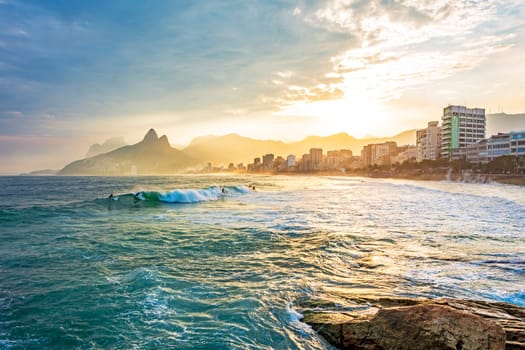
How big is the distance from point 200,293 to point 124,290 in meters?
1.93

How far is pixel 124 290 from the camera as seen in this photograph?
750cm

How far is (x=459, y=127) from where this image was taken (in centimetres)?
12312

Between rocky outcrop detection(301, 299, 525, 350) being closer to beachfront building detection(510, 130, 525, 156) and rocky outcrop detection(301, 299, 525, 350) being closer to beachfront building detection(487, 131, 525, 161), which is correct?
beachfront building detection(487, 131, 525, 161)

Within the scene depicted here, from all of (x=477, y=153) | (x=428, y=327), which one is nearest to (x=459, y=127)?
(x=477, y=153)

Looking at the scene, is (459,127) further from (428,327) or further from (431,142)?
(428,327)

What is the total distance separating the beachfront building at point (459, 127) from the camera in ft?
395

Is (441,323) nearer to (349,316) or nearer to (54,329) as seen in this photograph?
(349,316)

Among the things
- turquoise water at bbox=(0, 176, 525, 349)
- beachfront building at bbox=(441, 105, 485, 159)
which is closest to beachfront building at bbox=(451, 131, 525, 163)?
beachfront building at bbox=(441, 105, 485, 159)

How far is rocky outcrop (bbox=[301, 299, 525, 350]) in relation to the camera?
4.10 m

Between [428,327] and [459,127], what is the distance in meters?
143

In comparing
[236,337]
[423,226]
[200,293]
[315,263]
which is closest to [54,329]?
[200,293]

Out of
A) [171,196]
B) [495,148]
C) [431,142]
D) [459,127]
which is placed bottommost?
[171,196]

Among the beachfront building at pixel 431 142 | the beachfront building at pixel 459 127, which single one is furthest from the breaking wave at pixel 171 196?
the beachfront building at pixel 431 142

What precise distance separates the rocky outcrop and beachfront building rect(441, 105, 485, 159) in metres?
131
